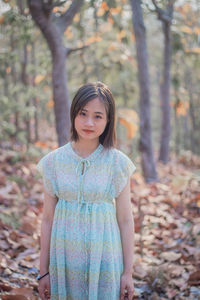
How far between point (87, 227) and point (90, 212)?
94mm

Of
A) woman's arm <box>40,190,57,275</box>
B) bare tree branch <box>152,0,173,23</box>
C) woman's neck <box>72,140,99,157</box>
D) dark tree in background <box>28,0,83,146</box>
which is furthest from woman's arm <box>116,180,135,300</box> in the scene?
bare tree branch <box>152,0,173,23</box>

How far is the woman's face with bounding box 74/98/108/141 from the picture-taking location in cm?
215

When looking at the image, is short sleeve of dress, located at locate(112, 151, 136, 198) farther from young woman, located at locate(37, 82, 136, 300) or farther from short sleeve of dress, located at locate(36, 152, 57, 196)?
short sleeve of dress, located at locate(36, 152, 57, 196)

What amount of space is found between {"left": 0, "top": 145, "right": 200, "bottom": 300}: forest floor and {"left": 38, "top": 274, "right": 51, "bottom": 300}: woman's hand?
1.53 ft

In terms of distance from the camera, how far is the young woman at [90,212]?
7.02ft

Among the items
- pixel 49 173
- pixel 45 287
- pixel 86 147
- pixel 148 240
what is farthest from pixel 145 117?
pixel 45 287

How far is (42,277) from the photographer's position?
7.53ft

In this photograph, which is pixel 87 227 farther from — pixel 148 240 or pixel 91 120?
pixel 148 240

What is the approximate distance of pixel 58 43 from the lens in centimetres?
524

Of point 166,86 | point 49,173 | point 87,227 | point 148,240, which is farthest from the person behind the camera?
point 166,86

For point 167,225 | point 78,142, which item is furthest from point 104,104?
point 167,225

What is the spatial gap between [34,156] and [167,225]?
15.0 ft

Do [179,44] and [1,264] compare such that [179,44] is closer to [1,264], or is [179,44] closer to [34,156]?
[34,156]

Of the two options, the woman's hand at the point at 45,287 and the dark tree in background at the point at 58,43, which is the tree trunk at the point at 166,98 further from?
the woman's hand at the point at 45,287
